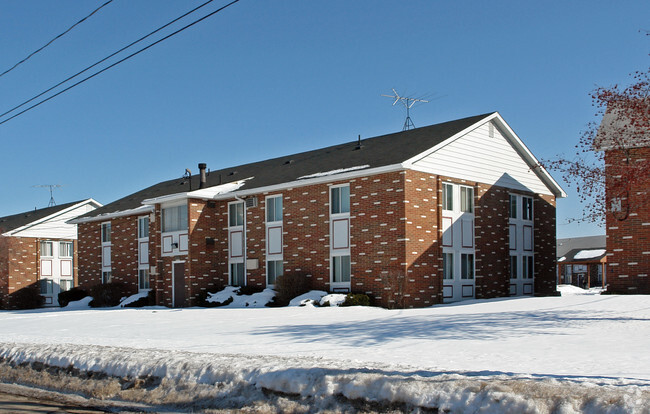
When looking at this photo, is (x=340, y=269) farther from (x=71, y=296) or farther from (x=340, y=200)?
(x=71, y=296)

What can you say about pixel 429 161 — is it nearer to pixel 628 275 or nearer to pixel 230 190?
pixel 628 275

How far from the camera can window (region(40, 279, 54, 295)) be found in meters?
51.4

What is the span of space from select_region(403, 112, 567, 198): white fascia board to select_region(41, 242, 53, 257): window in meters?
35.0

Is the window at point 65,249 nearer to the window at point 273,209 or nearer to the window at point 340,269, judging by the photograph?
the window at point 273,209

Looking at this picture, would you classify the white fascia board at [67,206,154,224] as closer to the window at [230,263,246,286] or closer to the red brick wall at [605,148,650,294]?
the window at [230,263,246,286]

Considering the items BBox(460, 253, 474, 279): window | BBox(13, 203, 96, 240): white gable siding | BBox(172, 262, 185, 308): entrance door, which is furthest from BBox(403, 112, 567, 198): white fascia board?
BBox(13, 203, 96, 240): white gable siding

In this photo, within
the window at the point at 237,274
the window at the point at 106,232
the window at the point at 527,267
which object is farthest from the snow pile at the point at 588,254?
the window at the point at 106,232

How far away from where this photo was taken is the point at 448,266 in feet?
92.3

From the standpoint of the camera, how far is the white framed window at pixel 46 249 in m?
51.8

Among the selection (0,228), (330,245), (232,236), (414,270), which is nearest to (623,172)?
(414,270)

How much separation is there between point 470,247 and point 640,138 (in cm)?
1109

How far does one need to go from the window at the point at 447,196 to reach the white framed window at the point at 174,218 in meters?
12.4

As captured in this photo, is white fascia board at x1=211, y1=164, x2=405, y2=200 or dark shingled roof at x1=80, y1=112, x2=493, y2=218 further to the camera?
dark shingled roof at x1=80, y1=112, x2=493, y2=218

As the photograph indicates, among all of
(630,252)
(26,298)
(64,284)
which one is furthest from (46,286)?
(630,252)
